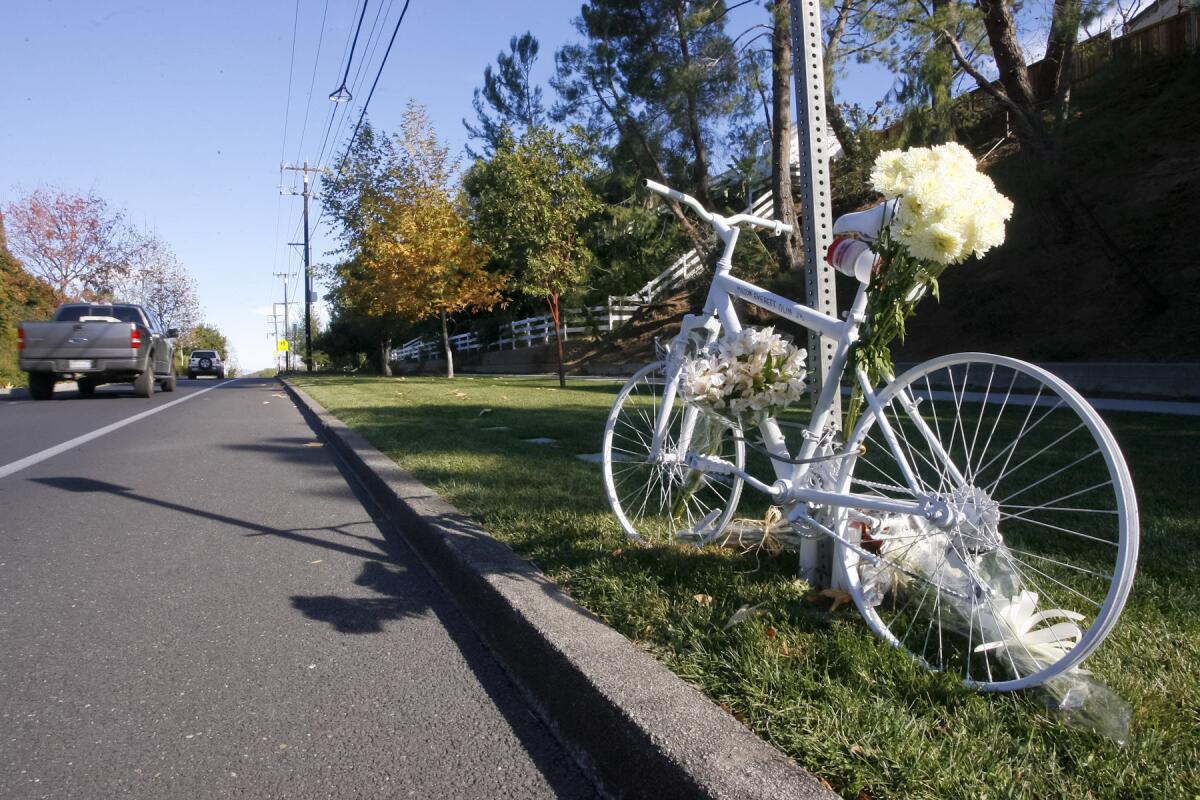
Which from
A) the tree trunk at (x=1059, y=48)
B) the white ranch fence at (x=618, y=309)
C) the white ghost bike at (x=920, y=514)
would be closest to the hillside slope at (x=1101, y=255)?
the tree trunk at (x=1059, y=48)

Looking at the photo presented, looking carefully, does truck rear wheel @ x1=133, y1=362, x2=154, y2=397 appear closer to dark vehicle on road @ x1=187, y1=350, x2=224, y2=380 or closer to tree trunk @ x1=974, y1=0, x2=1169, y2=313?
tree trunk @ x1=974, y1=0, x2=1169, y2=313

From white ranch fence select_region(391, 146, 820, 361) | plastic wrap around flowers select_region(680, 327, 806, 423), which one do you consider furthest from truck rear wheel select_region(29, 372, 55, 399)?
plastic wrap around flowers select_region(680, 327, 806, 423)

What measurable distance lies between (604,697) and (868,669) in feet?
2.41

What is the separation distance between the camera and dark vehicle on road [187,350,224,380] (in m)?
50.2

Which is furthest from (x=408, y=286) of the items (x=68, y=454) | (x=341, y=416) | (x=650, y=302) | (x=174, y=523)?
(x=174, y=523)

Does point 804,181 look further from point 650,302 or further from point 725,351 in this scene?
point 650,302

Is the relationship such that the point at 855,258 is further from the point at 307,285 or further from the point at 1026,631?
the point at 307,285

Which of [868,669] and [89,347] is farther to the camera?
[89,347]

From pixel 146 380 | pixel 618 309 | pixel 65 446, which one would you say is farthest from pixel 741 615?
pixel 618 309

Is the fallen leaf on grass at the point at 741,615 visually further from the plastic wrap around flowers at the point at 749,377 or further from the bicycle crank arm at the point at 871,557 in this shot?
the plastic wrap around flowers at the point at 749,377

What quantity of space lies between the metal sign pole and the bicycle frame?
154mm

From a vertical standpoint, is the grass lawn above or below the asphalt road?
above

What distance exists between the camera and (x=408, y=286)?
2153cm

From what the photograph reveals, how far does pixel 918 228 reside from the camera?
97.3 inches
